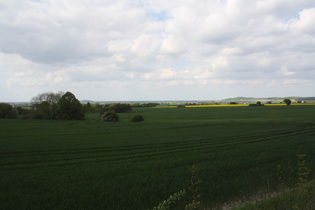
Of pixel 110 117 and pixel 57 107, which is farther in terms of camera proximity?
pixel 57 107

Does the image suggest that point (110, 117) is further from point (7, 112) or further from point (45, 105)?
point (7, 112)

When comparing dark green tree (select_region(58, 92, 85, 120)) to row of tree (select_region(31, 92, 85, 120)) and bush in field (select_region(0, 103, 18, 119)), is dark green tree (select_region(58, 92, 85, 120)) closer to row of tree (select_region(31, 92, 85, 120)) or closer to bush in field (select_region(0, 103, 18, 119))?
row of tree (select_region(31, 92, 85, 120))

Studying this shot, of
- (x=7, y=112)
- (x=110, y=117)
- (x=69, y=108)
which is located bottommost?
(x=110, y=117)

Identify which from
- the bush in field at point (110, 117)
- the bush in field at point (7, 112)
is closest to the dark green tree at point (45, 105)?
the bush in field at point (7, 112)

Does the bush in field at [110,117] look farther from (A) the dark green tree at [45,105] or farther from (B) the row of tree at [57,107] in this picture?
(A) the dark green tree at [45,105]

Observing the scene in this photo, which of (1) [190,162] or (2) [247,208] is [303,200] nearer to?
(2) [247,208]

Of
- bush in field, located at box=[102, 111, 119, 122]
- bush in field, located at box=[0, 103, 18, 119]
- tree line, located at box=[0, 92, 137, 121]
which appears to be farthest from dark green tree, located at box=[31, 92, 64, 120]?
bush in field, located at box=[102, 111, 119, 122]

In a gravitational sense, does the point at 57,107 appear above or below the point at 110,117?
above

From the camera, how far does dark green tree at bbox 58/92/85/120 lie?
6259 centimetres

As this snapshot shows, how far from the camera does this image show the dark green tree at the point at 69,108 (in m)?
62.6

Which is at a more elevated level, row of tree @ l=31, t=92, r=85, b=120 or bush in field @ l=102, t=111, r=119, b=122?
row of tree @ l=31, t=92, r=85, b=120

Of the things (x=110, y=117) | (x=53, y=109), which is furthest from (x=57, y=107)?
(x=110, y=117)

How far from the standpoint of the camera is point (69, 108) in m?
63.0

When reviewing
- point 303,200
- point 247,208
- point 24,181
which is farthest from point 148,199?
point 24,181
